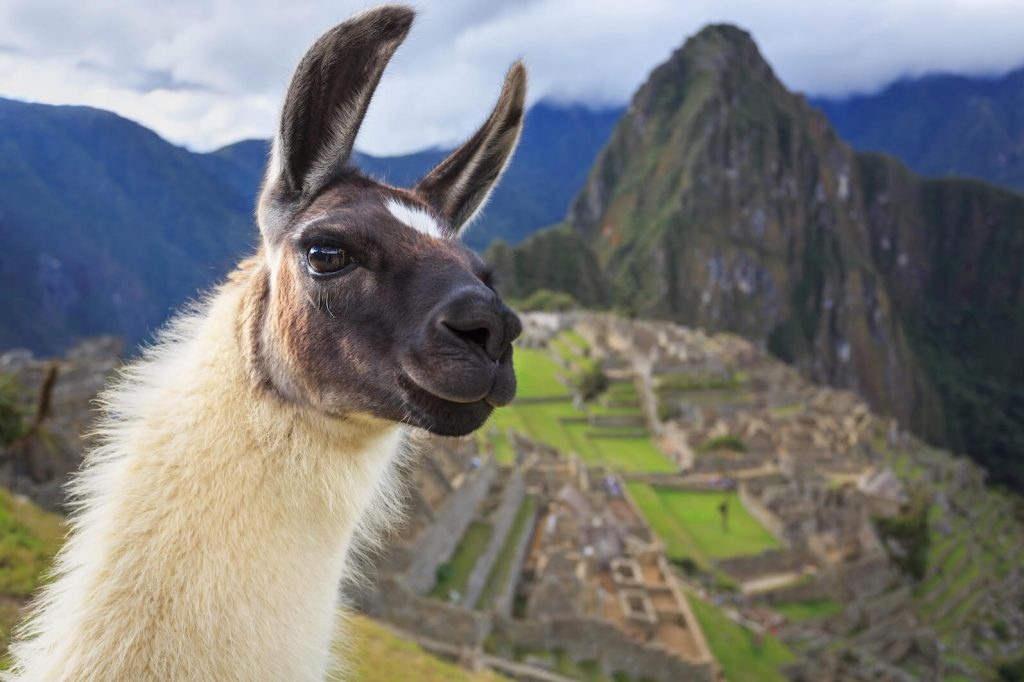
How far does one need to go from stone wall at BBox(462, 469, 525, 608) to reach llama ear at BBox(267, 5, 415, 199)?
40.5ft

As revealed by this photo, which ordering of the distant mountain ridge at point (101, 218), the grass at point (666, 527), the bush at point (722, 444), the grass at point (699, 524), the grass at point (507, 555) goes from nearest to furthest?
the distant mountain ridge at point (101, 218) → the grass at point (507, 555) → the grass at point (666, 527) → the grass at point (699, 524) → the bush at point (722, 444)

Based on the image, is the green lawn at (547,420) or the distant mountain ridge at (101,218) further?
the green lawn at (547,420)

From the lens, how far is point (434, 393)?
1.57m

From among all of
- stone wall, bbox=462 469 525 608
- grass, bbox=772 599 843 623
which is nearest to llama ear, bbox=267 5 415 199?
stone wall, bbox=462 469 525 608

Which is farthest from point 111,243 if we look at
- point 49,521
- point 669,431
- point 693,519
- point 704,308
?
point 704,308

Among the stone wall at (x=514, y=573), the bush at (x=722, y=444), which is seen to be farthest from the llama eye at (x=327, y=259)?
the bush at (x=722, y=444)

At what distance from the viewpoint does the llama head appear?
156 centimetres

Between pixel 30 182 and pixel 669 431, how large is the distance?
30.7 meters

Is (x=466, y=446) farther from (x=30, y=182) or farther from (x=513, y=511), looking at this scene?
(x=30, y=182)

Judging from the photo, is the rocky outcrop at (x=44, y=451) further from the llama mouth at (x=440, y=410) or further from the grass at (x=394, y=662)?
the llama mouth at (x=440, y=410)

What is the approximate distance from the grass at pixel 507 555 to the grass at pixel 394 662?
4634 millimetres

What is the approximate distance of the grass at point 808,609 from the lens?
21.7 metres

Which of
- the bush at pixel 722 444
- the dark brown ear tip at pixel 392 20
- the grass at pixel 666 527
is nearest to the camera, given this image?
the dark brown ear tip at pixel 392 20

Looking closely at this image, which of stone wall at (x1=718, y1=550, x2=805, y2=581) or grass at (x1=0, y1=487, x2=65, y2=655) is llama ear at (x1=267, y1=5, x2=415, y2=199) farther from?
stone wall at (x1=718, y1=550, x2=805, y2=581)
